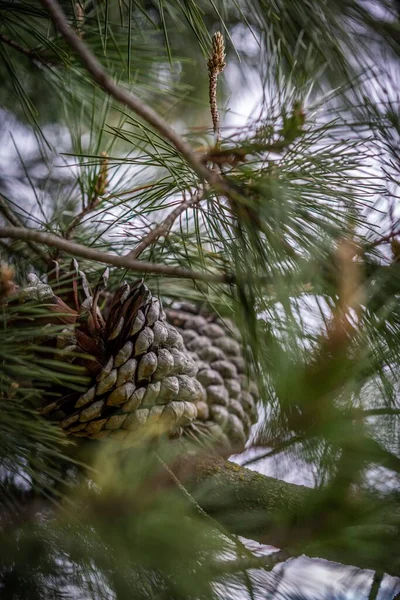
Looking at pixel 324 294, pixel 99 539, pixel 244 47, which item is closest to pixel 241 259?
pixel 324 294

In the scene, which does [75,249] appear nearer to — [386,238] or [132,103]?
[132,103]

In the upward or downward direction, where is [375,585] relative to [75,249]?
downward

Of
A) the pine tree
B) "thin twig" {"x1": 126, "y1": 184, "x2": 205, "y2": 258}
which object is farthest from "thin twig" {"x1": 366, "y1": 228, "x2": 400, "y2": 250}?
"thin twig" {"x1": 126, "y1": 184, "x2": 205, "y2": 258}

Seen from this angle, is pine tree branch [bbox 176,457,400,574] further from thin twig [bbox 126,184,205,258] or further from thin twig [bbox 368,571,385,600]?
thin twig [bbox 126,184,205,258]

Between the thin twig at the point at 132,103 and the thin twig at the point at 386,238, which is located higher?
the thin twig at the point at 386,238

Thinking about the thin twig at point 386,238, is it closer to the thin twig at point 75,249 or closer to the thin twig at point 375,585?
the thin twig at point 75,249

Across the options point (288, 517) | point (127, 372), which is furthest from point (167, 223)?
point (288, 517)

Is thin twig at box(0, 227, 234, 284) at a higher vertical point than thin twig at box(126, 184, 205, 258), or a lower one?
lower

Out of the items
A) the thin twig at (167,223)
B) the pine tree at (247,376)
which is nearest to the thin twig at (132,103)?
the pine tree at (247,376)

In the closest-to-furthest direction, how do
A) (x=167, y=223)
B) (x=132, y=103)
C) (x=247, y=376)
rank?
1. (x=132, y=103)
2. (x=247, y=376)
3. (x=167, y=223)

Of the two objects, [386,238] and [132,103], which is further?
[386,238]

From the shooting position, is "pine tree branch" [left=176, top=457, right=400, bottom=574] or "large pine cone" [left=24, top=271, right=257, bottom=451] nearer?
"pine tree branch" [left=176, top=457, right=400, bottom=574]

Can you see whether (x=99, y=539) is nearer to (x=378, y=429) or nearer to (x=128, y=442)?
(x=128, y=442)

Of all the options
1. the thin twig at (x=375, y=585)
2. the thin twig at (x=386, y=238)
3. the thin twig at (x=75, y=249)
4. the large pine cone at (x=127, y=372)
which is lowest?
the thin twig at (x=375, y=585)
